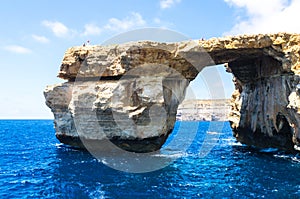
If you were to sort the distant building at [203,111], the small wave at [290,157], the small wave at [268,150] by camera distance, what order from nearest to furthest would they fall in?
the small wave at [290,157] → the small wave at [268,150] → the distant building at [203,111]

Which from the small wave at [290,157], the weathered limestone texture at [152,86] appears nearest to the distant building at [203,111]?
the weathered limestone texture at [152,86]

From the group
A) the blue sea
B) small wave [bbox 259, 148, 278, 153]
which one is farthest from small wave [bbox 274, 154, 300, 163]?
small wave [bbox 259, 148, 278, 153]

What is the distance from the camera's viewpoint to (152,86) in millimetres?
27531

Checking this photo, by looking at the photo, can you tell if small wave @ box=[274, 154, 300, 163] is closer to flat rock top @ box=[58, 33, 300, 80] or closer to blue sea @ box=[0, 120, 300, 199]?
blue sea @ box=[0, 120, 300, 199]

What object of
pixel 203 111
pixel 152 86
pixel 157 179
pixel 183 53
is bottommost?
pixel 157 179

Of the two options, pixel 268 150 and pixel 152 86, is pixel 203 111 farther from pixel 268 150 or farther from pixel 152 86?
pixel 152 86

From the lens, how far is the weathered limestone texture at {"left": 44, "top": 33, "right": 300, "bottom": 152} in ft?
85.4

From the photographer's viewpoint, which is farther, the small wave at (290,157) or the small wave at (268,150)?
the small wave at (268,150)

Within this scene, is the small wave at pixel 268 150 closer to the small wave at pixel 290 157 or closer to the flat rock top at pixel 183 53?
the small wave at pixel 290 157

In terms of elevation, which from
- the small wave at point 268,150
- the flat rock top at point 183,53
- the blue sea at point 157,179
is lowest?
the blue sea at point 157,179

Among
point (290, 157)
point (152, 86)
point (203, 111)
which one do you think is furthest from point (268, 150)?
point (203, 111)

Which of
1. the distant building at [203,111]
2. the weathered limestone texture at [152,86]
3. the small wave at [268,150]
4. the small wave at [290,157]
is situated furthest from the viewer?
the distant building at [203,111]

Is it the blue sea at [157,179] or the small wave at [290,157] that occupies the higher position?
the small wave at [290,157]

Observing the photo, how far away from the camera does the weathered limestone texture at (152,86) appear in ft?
85.4
